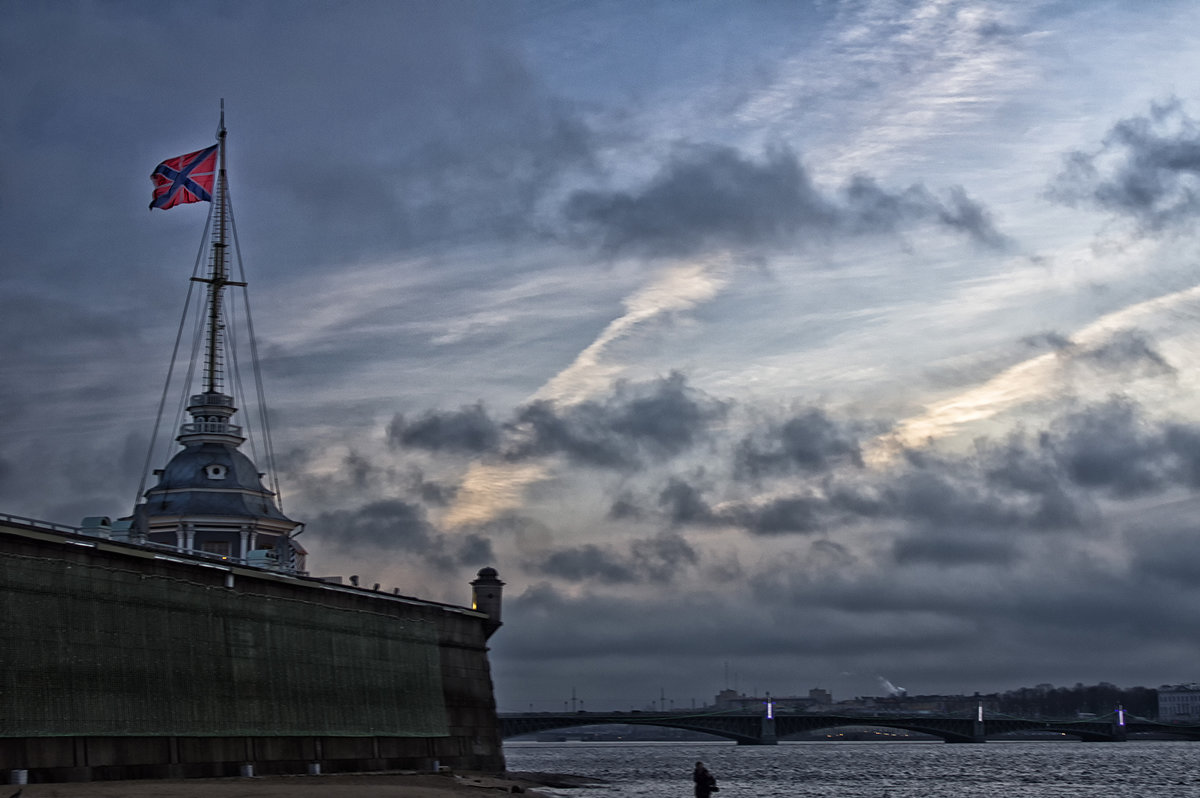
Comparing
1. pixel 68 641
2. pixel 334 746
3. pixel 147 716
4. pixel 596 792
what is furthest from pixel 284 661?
pixel 596 792

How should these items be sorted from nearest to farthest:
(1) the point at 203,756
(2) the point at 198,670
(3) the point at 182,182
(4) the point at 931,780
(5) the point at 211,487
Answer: (1) the point at 203,756, (2) the point at 198,670, (3) the point at 182,182, (5) the point at 211,487, (4) the point at 931,780

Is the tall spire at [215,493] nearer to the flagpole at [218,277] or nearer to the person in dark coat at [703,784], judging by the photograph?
the flagpole at [218,277]

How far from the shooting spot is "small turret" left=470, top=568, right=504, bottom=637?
331ft

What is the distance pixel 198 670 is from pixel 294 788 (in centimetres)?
779

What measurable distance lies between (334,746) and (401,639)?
37.1 feet

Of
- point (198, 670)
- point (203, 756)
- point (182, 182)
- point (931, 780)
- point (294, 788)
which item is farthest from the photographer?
point (931, 780)

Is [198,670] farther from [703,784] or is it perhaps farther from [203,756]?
[703,784]

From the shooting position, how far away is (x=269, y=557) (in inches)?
3474

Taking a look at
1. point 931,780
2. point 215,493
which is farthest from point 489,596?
point 931,780

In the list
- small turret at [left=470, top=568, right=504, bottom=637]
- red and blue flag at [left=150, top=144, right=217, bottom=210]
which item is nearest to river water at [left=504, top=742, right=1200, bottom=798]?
small turret at [left=470, top=568, right=504, bottom=637]

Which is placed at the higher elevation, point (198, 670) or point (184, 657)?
point (184, 657)

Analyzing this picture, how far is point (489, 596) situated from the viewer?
101875mm

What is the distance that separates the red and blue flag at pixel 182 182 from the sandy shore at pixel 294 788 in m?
35.8

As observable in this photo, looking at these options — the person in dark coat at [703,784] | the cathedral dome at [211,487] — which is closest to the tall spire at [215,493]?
the cathedral dome at [211,487]
